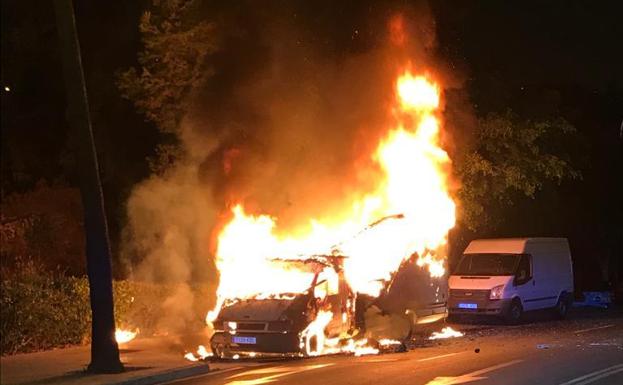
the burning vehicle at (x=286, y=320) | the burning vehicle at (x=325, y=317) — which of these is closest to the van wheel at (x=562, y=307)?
the burning vehicle at (x=325, y=317)

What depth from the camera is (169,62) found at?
21688mm

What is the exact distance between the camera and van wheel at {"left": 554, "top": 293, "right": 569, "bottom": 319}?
27.0 m

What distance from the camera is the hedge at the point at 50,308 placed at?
16.4m

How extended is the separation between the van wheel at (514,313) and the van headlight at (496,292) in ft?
1.60

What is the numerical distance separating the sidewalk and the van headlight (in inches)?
404

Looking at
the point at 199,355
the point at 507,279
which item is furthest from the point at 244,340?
the point at 507,279

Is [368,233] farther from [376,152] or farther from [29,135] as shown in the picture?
[29,135]

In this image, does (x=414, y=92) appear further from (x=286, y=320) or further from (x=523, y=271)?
(x=286, y=320)

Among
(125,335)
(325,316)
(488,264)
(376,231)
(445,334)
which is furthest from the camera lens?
(488,264)

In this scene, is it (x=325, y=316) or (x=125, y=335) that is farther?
(x=125, y=335)

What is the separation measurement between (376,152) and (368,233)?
364 centimetres

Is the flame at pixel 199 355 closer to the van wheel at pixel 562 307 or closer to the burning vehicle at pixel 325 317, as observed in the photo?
the burning vehicle at pixel 325 317

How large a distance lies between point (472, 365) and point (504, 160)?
12.9 m

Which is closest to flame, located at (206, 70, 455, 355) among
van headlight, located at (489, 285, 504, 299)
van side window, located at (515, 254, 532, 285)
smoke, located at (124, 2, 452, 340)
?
smoke, located at (124, 2, 452, 340)
